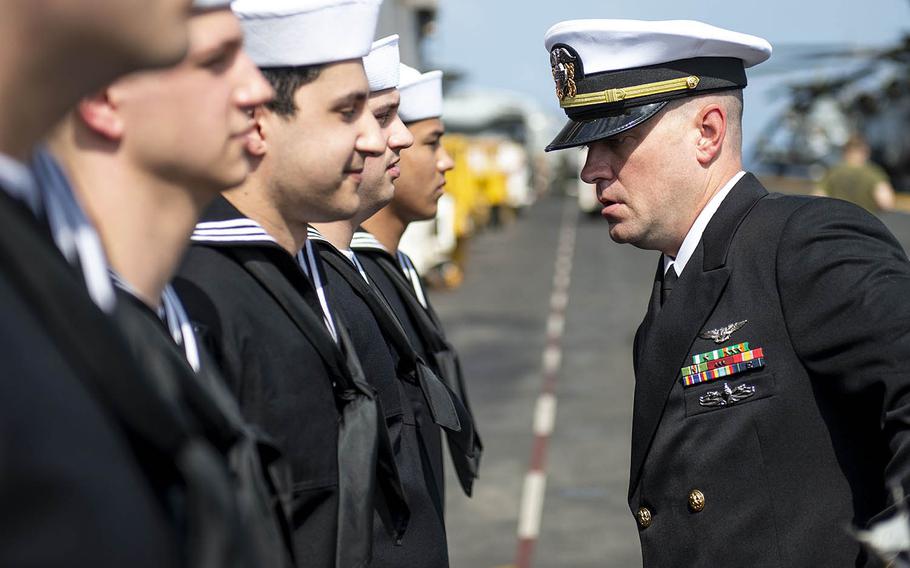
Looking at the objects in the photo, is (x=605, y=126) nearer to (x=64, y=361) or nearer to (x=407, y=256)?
(x=407, y=256)

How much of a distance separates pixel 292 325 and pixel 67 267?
1.25 m

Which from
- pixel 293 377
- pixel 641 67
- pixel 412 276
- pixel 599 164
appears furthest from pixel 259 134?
pixel 412 276

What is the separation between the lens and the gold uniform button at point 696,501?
2.55 meters

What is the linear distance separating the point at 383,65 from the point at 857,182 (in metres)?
10.6

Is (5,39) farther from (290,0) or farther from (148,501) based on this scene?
(290,0)

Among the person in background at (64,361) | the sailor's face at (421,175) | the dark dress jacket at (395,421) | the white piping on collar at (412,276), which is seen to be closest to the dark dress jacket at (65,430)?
the person in background at (64,361)

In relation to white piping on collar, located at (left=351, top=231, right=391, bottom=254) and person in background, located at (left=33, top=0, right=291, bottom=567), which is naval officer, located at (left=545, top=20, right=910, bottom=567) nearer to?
white piping on collar, located at (left=351, top=231, right=391, bottom=254)

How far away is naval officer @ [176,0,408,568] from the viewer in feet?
7.32

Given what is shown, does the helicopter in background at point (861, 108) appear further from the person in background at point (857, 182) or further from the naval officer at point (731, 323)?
the naval officer at point (731, 323)

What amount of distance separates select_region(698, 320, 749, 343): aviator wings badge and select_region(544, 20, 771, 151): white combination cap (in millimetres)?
529

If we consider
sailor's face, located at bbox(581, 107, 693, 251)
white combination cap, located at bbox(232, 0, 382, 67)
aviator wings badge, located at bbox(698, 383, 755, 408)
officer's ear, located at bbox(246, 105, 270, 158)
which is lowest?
aviator wings badge, located at bbox(698, 383, 755, 408)

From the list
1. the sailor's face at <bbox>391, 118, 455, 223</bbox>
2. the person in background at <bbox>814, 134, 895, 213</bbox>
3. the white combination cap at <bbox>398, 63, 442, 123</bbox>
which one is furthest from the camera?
the person in background at <bbox>814, 134, 895, 213</bbox>

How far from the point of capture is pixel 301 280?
2.45 metres

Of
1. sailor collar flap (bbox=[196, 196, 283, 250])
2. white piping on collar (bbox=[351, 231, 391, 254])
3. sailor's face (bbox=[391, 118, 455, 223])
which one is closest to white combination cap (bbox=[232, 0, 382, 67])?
sailor collar flap (bbox=[196, 196, 283, 250])
